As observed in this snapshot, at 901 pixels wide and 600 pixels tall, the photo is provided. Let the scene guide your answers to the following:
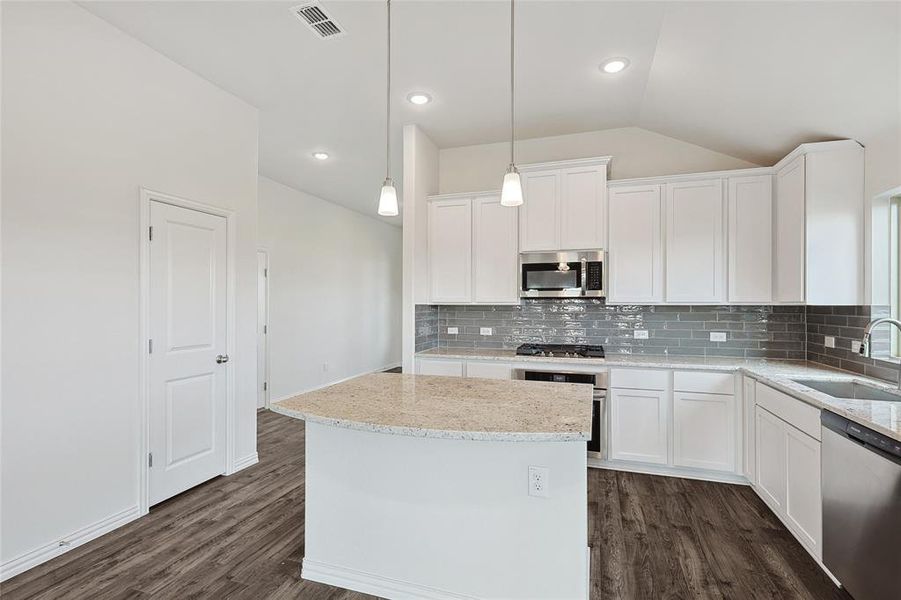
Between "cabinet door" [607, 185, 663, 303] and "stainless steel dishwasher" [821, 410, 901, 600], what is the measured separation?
68.4 inches

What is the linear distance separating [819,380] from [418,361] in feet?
9.42

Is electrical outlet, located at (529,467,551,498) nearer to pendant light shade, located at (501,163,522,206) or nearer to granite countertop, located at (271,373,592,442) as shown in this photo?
granite countertop, located at (271,373,592,442)

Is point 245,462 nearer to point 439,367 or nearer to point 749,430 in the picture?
point 439,367

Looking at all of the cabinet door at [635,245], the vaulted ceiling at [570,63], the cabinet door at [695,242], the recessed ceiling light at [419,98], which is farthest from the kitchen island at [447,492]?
the recessed ceiling light at [419,98]

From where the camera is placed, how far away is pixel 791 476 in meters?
2.53

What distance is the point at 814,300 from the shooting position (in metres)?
2.97

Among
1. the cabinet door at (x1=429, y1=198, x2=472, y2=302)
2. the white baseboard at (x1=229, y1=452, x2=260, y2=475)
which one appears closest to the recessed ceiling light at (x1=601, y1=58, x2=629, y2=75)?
the cabinet door at (x1=429, y1=198, x2=472, y2=302)

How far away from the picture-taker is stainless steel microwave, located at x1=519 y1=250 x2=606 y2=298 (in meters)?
3.83

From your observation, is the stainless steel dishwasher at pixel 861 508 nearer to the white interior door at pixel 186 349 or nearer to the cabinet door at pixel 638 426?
the cabinet door at pixel 638 426

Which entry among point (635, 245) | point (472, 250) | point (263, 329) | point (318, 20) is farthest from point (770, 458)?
point (263, 329)

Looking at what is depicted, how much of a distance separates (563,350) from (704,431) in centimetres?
123

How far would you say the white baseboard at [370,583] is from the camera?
1.97 m

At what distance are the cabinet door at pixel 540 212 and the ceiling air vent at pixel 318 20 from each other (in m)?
1.99

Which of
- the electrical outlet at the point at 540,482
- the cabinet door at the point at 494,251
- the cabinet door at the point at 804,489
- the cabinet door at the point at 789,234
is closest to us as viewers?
the electrical outlet at the point at 540,482
